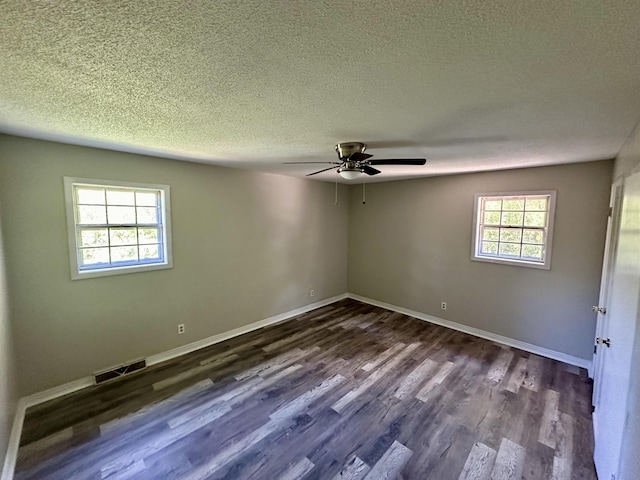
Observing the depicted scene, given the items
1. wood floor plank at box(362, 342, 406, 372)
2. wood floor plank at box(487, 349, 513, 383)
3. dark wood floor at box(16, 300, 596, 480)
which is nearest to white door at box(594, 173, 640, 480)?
dark wood floor at box(16, 300, 596, 480)

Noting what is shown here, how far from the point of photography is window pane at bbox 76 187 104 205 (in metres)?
2.73

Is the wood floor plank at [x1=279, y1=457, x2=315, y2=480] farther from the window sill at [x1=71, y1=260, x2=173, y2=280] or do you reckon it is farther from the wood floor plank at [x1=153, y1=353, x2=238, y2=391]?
the window sill at [x1=71, y1=260, x2=173, y2=280]

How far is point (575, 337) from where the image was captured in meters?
3.26

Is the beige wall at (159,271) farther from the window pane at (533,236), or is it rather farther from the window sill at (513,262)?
the window pane at (533,236)

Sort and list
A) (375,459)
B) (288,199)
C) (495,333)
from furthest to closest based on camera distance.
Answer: (288,199) → (495,333) → (375,459)

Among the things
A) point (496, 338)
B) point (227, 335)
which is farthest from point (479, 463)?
point (227, 335)

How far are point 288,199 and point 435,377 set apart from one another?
325cm

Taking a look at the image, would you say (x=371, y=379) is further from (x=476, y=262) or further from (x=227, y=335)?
(x=476, y=262)

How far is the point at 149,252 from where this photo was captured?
10.6ft

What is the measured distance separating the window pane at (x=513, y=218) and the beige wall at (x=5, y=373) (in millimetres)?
5317

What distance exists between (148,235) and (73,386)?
1.66 metres

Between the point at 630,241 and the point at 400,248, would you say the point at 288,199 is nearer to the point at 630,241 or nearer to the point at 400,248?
the point at 400,248

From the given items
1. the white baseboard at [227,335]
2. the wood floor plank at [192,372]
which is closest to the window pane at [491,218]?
the white baseboard at [227,335]

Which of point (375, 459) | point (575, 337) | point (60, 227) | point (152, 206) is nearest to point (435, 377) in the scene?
point (375, 459)
